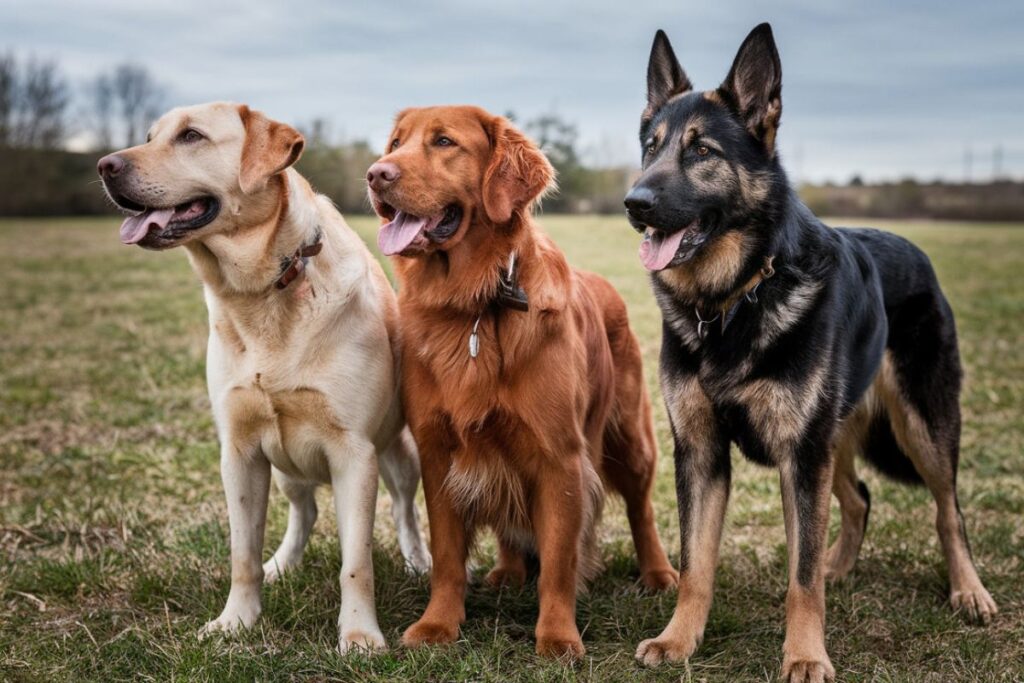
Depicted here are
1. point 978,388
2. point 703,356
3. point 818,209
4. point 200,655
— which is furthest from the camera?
point 818,209

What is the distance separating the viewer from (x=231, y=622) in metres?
3.67

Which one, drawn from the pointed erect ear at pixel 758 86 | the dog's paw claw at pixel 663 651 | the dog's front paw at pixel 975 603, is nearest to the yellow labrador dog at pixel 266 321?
Result: the dog's paw claw at pixel 663 651

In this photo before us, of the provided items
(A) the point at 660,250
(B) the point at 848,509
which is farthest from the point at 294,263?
A: (B) the point at 848,509

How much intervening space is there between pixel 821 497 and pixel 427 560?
193 centimetres

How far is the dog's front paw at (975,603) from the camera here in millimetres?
3912

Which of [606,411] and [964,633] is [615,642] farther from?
[964,633]

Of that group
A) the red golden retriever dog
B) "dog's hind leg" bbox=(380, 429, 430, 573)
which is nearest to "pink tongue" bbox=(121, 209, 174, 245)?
the red golden retriever dog

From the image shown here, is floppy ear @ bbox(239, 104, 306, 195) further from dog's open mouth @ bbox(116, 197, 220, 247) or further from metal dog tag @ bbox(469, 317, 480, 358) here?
metal dog tag @ bbox(469, 317, 480, 358)

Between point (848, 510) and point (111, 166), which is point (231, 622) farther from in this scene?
point (848, 510)

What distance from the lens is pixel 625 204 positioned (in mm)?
3307

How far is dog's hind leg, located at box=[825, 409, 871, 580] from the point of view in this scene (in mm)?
4418

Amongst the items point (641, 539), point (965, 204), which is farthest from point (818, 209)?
point (641, 539)

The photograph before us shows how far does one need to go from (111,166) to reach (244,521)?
1.45 metres

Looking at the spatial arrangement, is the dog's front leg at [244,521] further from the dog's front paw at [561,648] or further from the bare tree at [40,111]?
the bare tree at [40,111]
